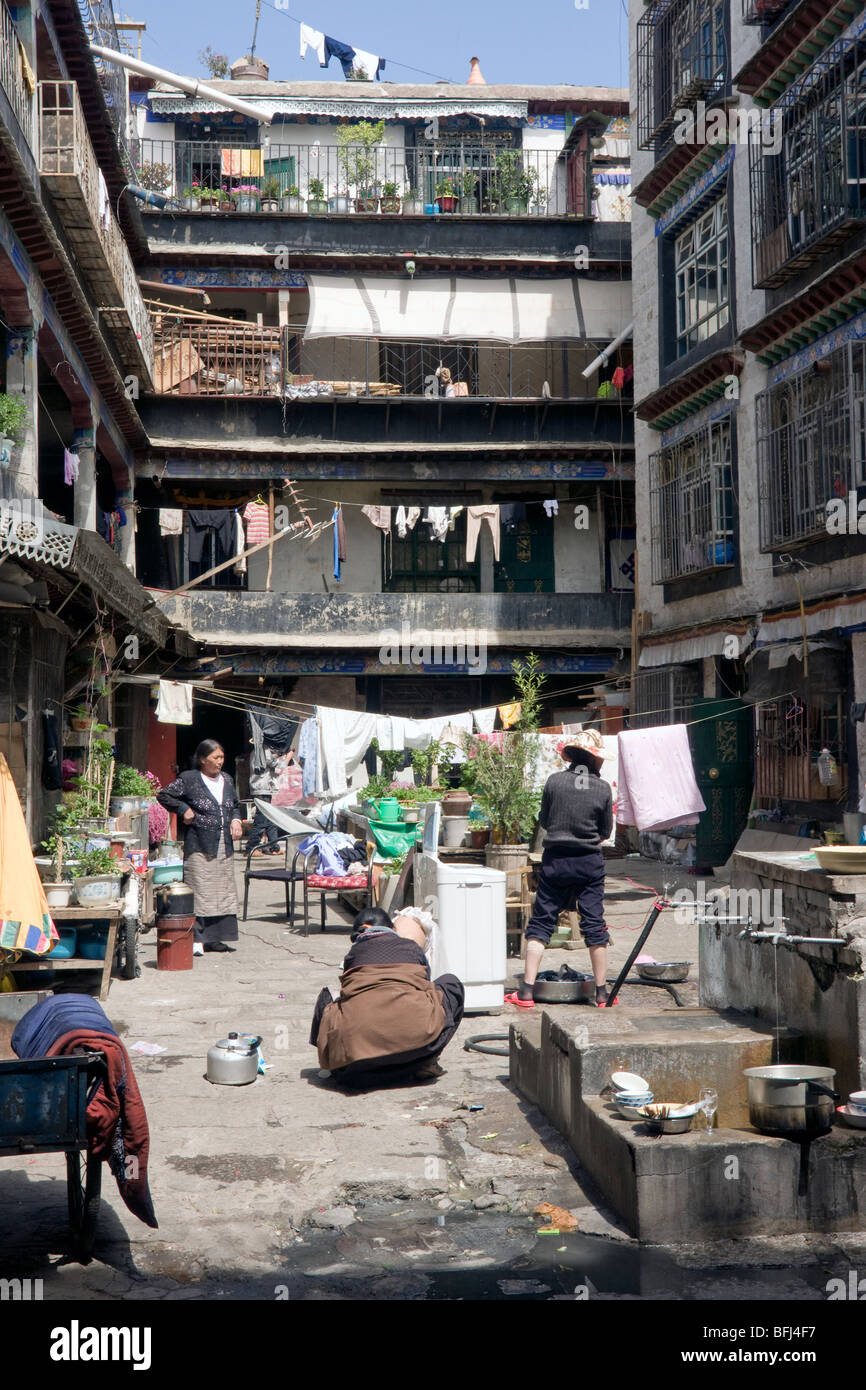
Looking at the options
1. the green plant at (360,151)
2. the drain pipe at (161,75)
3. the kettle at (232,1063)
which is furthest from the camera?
the green plant at (360,151)

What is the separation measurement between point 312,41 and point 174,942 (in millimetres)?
→ 22164

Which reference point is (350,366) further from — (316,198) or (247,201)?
(247,201)

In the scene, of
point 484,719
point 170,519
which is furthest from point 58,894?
point 170,519

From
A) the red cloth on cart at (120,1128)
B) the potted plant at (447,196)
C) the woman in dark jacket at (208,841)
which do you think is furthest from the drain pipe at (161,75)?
the red cloth on cart at (120,1128)

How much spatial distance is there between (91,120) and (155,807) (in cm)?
921

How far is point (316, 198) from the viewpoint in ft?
79.9

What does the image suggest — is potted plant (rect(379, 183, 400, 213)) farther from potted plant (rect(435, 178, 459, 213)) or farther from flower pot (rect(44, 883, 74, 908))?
flower pot (rect(44, 883, 74, 908))

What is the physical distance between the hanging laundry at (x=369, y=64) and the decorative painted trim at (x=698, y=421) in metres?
12.3

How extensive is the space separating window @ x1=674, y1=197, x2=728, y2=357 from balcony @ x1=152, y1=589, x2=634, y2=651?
18.3ft

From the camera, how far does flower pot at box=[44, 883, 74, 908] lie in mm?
9414

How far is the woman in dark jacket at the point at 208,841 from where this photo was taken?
37.3 feet

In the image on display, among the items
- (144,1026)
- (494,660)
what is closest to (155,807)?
(144,1026)

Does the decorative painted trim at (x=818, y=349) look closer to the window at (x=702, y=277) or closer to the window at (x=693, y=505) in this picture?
the window at (x=693, y=505)
